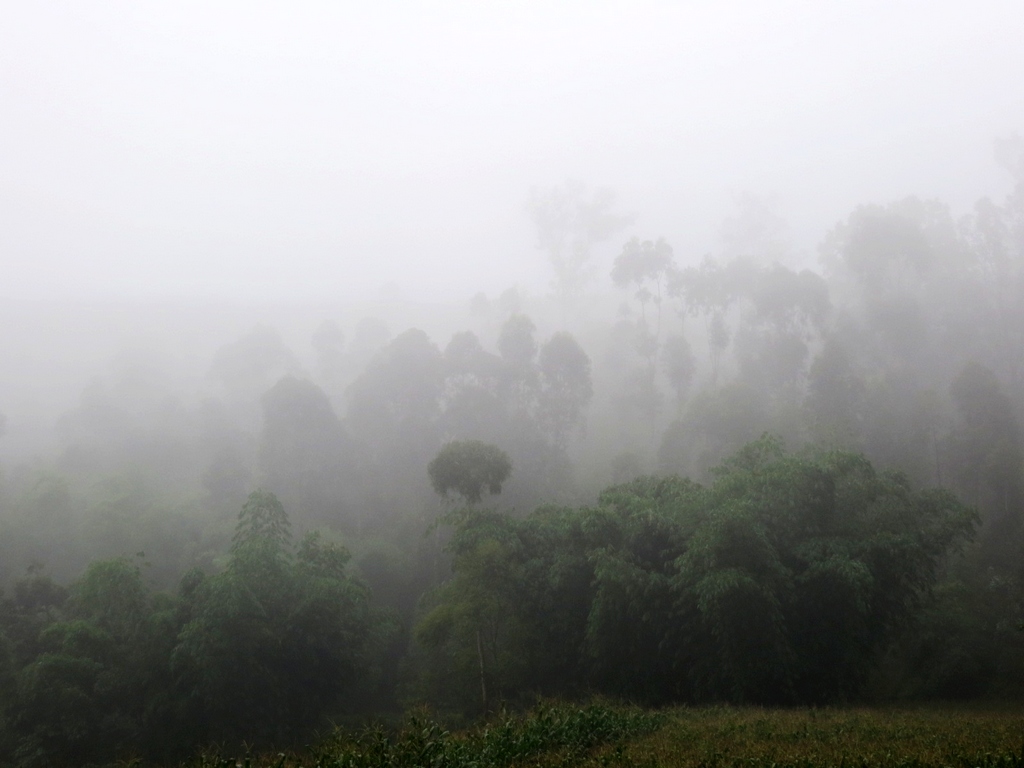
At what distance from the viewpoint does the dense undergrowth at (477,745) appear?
7434 mm

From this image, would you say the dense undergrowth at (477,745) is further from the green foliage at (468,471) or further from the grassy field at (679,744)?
the green foliage at (468,471)

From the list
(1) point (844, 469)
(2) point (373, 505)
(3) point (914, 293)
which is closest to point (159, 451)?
(2) point (373, 505)

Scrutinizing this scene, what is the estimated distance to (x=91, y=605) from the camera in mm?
21031

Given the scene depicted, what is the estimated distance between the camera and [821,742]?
959 centimetres

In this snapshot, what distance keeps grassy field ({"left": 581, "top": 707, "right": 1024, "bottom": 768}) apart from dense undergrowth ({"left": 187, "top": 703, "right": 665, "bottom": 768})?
48cm

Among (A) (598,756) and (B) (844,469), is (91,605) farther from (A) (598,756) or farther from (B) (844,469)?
(B) (844,469)

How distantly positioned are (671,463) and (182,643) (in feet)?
93.2

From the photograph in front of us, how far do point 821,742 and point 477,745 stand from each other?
5137mm

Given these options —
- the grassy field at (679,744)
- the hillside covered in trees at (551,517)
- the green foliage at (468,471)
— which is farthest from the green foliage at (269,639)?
the grassy field at (679,744)

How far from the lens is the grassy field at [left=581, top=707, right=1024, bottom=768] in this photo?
7477 millimetres

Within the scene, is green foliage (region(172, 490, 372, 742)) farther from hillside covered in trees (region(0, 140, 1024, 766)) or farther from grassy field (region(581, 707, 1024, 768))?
grassy field (region(581, 707, 1024, 768))

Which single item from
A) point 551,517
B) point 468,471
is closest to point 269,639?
point 468,471

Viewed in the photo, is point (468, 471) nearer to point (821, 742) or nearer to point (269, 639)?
point (269, 639)

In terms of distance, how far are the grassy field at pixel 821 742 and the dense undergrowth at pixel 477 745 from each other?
48 cm
